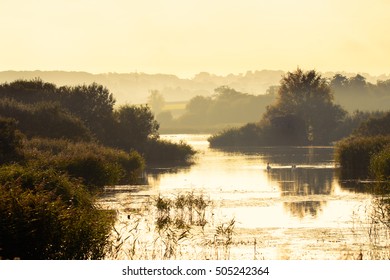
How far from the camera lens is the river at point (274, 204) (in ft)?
82.8

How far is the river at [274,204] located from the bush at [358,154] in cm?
114

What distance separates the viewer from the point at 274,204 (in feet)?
125

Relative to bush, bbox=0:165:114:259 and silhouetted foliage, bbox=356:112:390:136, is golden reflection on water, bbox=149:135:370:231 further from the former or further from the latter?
bush, bbox=0:165:114:259

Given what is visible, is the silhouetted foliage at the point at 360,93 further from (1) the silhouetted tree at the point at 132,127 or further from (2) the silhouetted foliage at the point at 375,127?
(1) the silhouetted tree at the point at 132,127

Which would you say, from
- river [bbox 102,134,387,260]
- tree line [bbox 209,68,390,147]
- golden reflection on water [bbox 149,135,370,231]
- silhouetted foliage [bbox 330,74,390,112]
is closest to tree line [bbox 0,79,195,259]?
river [bbox 102,134,387,260]

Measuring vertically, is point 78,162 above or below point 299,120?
below

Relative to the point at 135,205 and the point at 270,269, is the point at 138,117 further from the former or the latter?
the point at 270,269

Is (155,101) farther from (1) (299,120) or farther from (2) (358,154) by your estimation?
(2) (358,154)

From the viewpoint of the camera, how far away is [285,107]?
359 ft

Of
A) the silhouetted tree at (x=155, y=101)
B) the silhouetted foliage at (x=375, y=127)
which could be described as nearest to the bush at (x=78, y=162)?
the silhouetted foliage at (x=375, y=127)

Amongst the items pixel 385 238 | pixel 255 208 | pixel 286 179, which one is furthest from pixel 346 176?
pixel 385 238

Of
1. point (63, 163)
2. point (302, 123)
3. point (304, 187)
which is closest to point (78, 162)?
point (63, 163)

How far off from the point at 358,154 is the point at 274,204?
68.3 feet

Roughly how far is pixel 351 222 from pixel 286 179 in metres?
22.2
